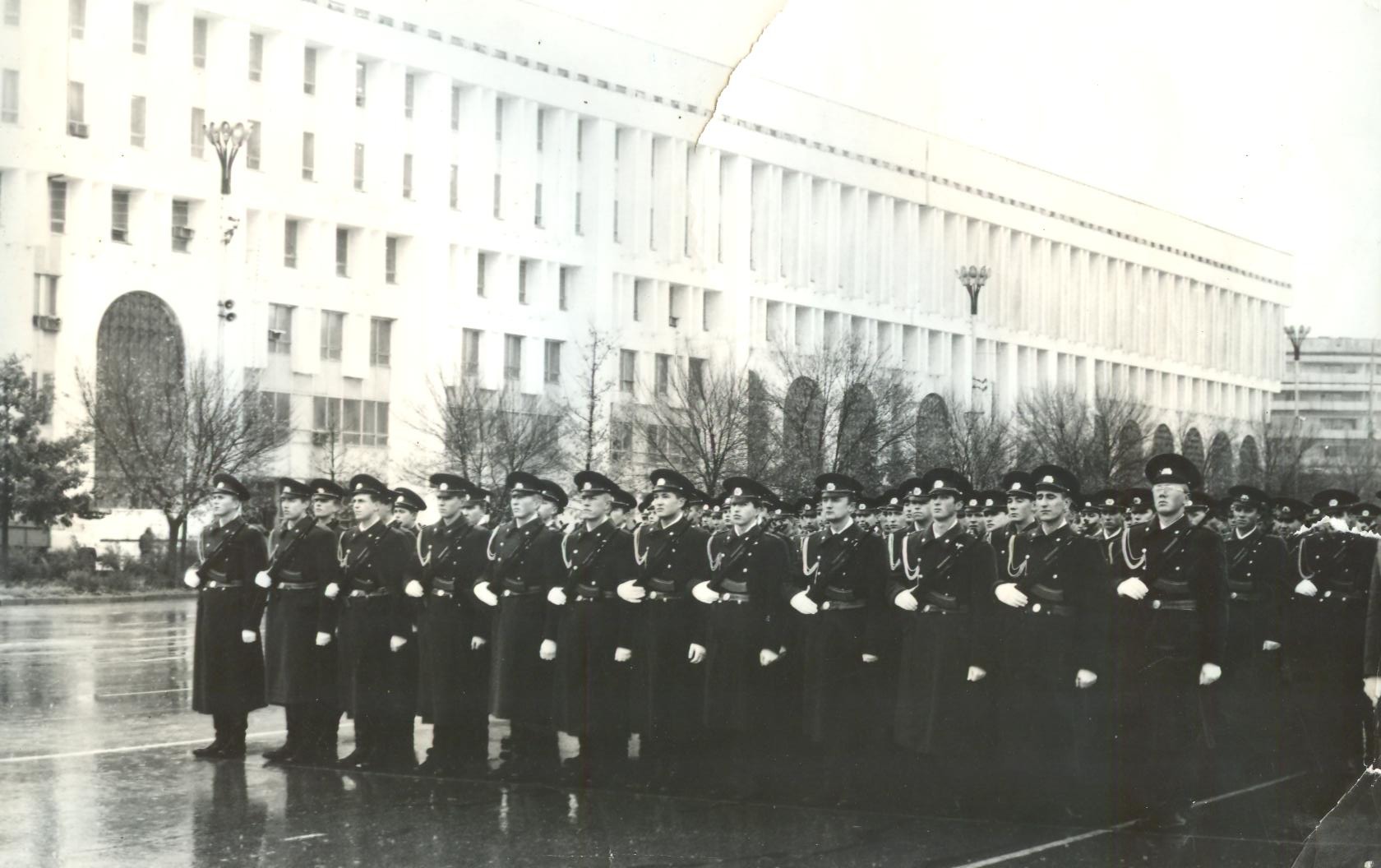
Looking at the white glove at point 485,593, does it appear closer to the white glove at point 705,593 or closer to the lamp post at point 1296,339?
the white glove at point 705,593

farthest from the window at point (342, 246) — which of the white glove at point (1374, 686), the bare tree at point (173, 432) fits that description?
the white glove at point (1374, 686)

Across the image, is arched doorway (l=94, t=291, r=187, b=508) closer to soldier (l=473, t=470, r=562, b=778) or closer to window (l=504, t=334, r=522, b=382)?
window (l=504, t=334, r=522, b=382)

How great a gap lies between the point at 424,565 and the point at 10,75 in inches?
857

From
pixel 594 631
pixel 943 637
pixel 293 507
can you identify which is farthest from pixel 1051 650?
pixel 293 507

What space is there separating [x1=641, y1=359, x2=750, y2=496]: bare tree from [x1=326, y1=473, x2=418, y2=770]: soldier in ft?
42.0

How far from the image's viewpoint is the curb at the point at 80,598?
23.5 meters

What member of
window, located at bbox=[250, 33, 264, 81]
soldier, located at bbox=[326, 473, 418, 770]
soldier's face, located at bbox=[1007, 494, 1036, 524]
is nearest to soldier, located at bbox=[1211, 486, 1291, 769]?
soldier's face, located at bbox=[1007, 494, 1036, 524]

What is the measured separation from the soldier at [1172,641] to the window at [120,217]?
24850 millimetres

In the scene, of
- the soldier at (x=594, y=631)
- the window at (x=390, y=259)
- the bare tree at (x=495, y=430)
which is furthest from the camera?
the window at (x=390, y=259)

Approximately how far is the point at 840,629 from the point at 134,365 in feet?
73.1

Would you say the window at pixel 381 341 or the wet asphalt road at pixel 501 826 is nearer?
the wet asphalt road at pixel 501 826

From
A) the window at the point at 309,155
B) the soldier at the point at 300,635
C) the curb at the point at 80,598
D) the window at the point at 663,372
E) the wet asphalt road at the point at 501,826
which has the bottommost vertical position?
the wet asphalt road at the point at 501,826

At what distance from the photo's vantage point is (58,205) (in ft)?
93.3

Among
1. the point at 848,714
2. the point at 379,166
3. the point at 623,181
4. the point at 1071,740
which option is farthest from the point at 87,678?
the point at 379,166
